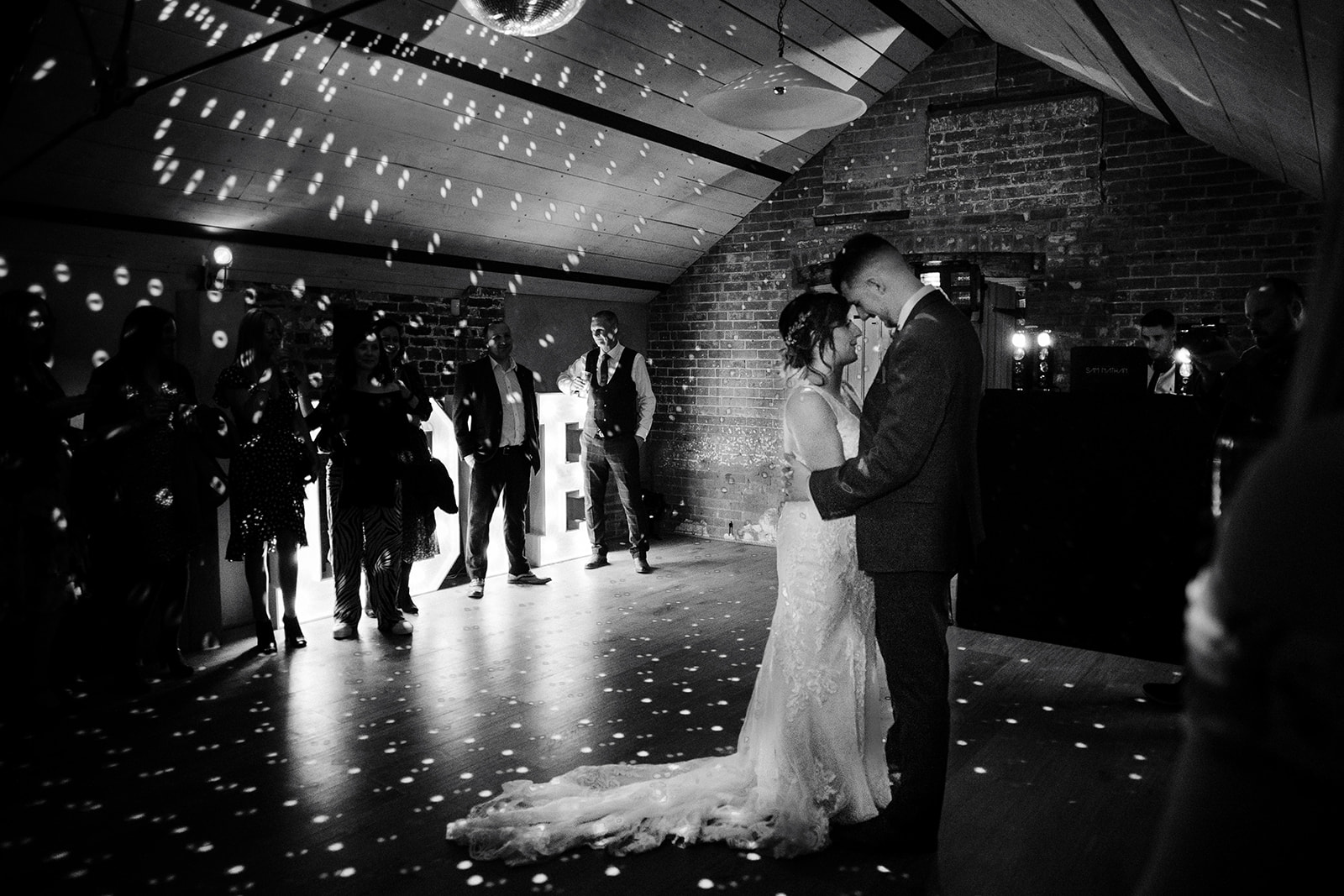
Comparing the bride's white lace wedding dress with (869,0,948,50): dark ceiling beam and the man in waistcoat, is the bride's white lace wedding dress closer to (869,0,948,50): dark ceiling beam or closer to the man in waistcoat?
the man in waistcoat

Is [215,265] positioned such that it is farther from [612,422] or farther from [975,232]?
[975,232]

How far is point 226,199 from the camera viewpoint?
176 inches

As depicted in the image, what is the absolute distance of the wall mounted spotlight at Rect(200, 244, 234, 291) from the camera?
4.68m

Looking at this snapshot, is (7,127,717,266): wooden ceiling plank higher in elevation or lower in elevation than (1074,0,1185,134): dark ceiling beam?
lower

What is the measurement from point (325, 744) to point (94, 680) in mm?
1435

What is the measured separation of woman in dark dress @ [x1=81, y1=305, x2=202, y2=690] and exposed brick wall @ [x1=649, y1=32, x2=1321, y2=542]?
4372 millimetres

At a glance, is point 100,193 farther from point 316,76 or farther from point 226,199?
point 316,76

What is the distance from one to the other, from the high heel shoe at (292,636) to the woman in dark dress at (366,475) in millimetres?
173

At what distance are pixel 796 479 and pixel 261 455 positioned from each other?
2831 mm

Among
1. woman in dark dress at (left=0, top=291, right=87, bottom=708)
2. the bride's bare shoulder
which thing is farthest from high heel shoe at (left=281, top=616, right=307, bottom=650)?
the bride's bare shoulder

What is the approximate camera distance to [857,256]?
261cm

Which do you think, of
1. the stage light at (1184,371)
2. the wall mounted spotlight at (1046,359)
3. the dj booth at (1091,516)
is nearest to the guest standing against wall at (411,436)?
the dj booth at (1091,516)

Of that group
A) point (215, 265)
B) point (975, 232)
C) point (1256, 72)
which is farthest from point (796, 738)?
point (975, 232)

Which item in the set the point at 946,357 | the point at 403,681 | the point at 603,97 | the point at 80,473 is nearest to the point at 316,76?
the point at 603,97
